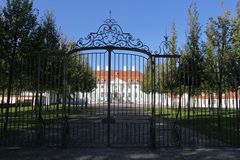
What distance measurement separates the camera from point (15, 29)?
12023 mm

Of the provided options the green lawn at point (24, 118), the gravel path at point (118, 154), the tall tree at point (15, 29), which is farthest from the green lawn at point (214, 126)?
the tall tree at point (15, 29)

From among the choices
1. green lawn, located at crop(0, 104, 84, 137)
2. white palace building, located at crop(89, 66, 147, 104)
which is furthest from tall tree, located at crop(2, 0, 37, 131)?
white palace building, located at crop(89, 66, 147, 104)

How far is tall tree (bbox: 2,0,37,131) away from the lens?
39.1 ft

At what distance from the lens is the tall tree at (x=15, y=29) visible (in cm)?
1191

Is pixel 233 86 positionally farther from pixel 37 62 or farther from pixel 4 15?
pixel 4 15

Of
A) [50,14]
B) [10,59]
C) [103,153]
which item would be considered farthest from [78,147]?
[50,14]

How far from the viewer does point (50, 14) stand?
791 inches

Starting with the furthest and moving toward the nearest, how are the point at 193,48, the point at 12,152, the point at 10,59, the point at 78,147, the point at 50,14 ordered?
the point at 50,14, the point at 193,48, the point at 10,59, the point at 78,147, the point at 12,152

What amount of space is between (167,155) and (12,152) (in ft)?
15.4

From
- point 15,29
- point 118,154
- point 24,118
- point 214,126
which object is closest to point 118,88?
point 118,154

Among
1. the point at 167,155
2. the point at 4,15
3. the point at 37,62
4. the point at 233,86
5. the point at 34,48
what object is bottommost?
the point at 167,155

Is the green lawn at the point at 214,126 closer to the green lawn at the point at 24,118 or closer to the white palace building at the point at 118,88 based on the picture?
the white palace building at the point at 118,88

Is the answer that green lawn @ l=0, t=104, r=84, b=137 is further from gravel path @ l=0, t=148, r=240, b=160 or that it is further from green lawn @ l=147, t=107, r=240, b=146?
green lawn @ l=147, t=107, r=240, b=146

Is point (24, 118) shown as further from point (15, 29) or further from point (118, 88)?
point (118, 88)
